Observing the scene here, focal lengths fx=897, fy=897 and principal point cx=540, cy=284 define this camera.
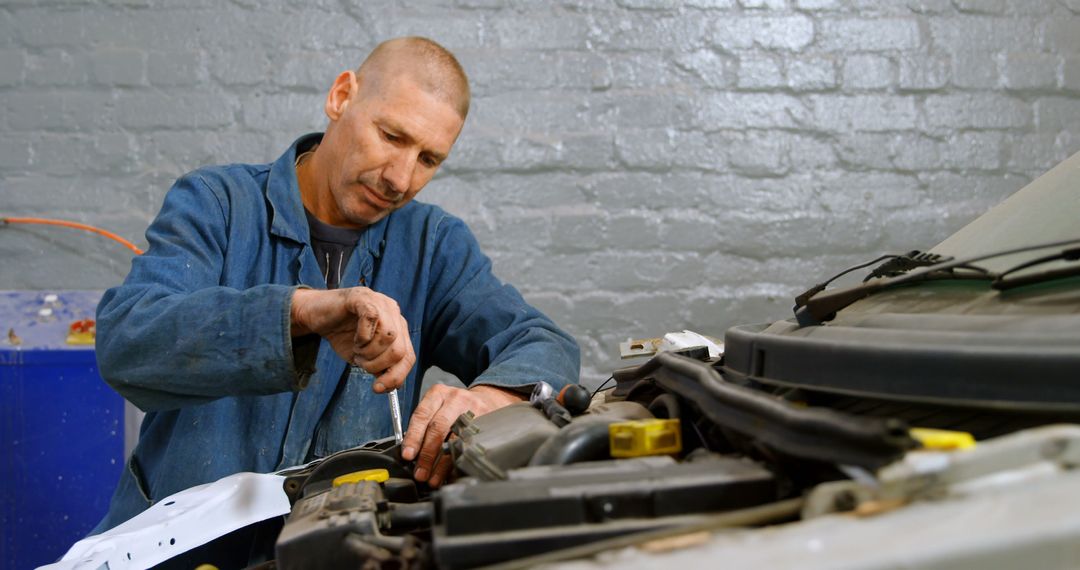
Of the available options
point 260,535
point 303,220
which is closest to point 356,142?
point 303,220

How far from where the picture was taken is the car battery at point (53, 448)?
210 cm

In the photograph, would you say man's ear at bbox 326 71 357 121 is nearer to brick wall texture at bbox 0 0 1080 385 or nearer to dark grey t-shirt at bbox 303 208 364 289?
dark grey t-shirt at bbox 303 208 364 289

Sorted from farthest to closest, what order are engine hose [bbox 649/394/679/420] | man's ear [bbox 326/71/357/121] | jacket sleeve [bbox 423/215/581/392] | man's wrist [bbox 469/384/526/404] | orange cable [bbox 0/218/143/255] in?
orange cable [bbox 0/218/143/255]
man's ear [bbox 326/71/357/121]
jacket sleeve [bbox 423/215/581/392]
man's wrist [bbox 469/384/526/404]
engine hose [bbox 649/394/679/420]

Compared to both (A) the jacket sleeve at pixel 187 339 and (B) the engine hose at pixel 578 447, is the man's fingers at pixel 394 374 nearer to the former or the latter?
(A) the jacket sleeve at pixel 187 339

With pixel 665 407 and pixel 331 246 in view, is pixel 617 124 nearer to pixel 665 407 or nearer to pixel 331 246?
pixel 331 246

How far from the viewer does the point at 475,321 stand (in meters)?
1.80

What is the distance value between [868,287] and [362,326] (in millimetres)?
611

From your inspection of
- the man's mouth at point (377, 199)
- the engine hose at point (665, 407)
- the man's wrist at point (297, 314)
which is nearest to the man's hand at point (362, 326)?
the man's wrist at point (297, 314)

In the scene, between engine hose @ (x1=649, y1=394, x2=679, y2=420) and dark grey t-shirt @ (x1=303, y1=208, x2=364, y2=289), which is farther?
dark grey t-shirt @ (x1=303, y1=208, x2=364, y2=289)

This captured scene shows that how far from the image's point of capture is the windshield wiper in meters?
0.85

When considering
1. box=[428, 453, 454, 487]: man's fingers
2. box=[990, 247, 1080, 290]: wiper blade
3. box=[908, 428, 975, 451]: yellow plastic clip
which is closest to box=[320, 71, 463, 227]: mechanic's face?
box=[428, 453, 454, 487]: man's fingers

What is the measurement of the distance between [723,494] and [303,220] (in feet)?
4.09

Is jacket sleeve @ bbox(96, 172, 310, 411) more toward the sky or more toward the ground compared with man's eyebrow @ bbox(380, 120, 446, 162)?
more toward the ground

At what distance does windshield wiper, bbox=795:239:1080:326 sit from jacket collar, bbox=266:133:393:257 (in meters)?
0.97
